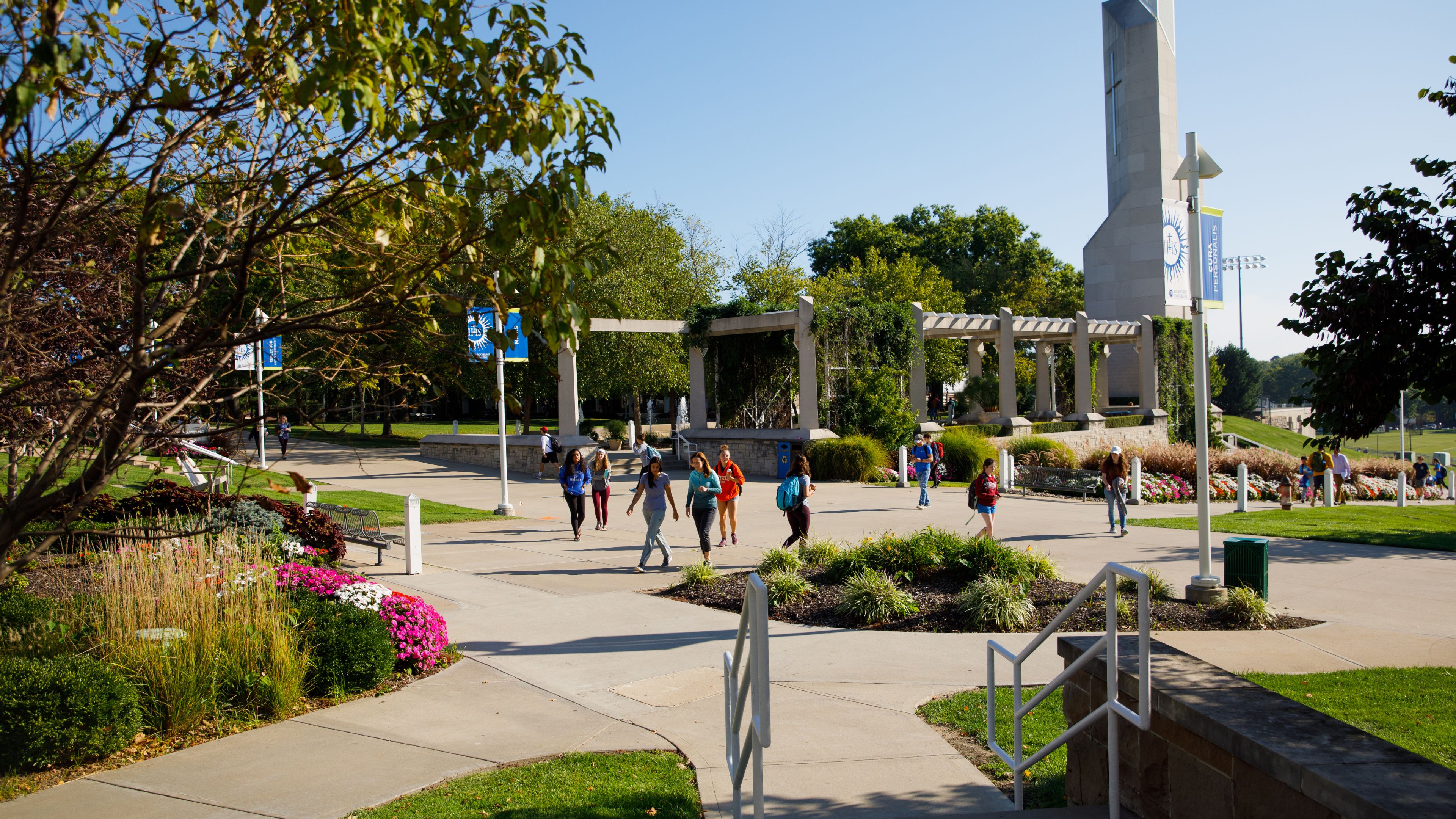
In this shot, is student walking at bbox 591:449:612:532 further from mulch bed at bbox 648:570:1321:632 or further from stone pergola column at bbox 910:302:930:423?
stone pergola column at bbox 910:302:930:423

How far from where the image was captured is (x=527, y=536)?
632 inches

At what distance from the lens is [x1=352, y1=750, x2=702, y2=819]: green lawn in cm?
496

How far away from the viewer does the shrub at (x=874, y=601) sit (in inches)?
382

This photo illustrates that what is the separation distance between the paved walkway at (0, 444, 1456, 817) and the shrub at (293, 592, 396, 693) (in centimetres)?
27

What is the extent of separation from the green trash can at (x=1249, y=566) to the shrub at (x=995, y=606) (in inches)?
98.2

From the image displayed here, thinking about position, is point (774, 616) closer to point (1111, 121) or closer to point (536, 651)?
point (536, 651)

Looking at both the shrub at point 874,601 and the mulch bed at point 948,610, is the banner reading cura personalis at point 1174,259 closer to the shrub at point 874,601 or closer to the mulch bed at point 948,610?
the mulch bed at point 948,610

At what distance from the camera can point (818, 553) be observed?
39.1 feet

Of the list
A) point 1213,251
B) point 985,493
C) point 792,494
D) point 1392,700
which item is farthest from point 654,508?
point 1213,251

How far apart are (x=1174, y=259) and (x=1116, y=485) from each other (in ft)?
106

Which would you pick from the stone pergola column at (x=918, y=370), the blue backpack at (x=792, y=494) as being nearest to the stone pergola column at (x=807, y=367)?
the stone pergola column at (x=918, y=370)

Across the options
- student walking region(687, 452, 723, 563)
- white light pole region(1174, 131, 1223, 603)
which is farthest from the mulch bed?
student walking region(687, 452, 723, 563)

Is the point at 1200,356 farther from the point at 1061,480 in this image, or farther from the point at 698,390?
the point at 698,390

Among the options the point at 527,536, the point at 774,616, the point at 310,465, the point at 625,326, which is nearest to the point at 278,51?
the point at 774,616
